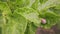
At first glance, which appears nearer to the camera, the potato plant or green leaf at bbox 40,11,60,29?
the potato plant

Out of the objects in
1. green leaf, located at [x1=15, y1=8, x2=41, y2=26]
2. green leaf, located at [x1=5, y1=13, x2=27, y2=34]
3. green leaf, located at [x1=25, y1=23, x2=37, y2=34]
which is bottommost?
green leaf, located at [x1=25, y1=23, x2=37, y2=34]

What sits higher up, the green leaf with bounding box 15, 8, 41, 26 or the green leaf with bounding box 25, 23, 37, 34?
the green leaf with bounding box 15, 8, 41, 26

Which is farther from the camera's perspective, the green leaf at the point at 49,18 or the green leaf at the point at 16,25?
the green leaf at the point at 49,18

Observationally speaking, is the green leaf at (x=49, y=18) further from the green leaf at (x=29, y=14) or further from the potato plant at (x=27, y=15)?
the green leaf at (x=29, y=14)

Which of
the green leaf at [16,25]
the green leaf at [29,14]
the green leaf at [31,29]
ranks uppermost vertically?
the green leaf at [29,14]

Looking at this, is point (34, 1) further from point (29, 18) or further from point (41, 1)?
point (29, 18)

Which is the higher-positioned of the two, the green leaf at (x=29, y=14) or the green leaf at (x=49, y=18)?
the green leaf at (x=29, y=14)

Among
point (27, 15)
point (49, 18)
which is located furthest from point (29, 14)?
point (49, 18)

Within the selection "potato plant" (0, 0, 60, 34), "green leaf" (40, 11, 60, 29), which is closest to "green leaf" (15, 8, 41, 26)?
"potato plant" (0, 0, 60, 34)

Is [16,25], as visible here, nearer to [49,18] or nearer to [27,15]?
[27,15]

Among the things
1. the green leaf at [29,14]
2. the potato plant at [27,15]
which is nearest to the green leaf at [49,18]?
the potato plant at [27,15]

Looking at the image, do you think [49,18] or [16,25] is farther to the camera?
[49,18]

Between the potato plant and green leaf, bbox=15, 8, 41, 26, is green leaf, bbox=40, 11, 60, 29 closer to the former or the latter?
the potato plant
